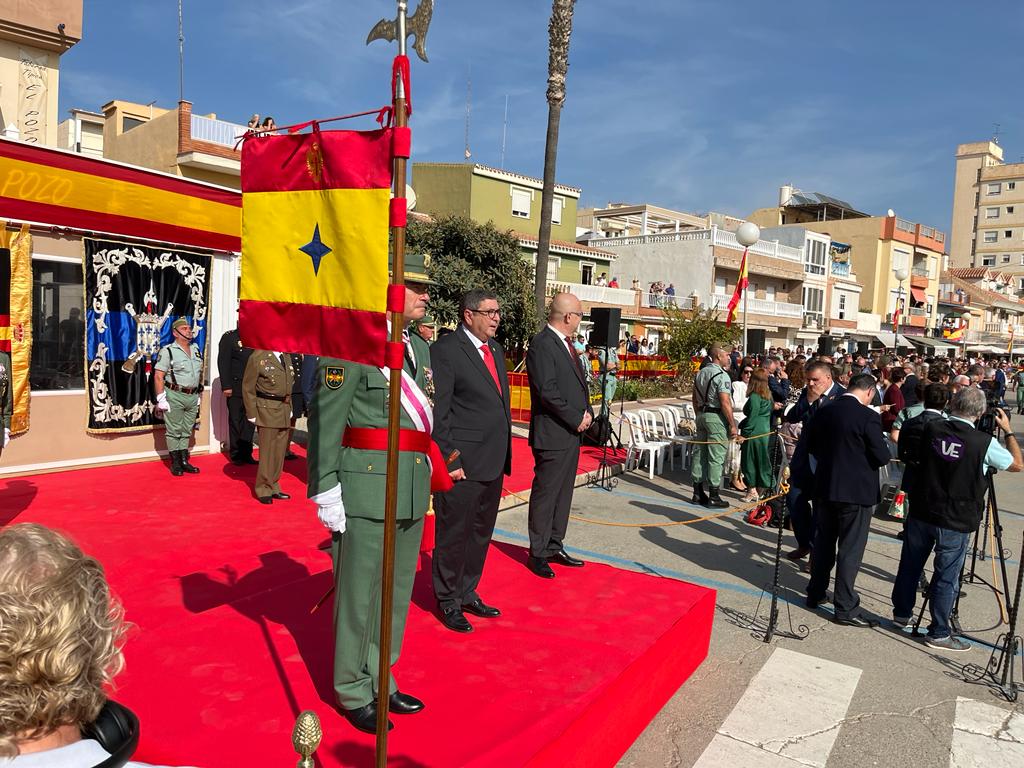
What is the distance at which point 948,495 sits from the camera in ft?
16.1

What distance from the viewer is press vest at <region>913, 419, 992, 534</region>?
16.1 ft

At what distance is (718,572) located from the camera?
21.4 feet

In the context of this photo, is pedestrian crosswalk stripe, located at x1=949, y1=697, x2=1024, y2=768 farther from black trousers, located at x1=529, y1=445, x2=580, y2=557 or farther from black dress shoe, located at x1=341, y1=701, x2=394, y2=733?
black dress shoe, located at x1=341, y1=701, x2=394, y2=733

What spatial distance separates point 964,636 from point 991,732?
156 cm

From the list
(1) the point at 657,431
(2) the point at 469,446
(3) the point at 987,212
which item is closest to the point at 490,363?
(2) the point at 469,446

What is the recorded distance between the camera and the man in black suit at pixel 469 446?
13.9 feet

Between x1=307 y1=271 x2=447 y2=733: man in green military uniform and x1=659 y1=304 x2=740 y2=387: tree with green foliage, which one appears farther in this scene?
x1=659 y1=304 x2=740 y2=387: tree with green foliage

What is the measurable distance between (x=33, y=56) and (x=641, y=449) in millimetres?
12082

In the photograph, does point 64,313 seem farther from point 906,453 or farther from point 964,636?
point 964,636

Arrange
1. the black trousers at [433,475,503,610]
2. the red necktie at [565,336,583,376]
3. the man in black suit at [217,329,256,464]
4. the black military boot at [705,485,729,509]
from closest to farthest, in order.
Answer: the black trousers at [433,475,503,610]
the red necktie at [565,336,583,376]
the man in black suit at [217,329,256,464]
the black military boot at [705,485,729,509]

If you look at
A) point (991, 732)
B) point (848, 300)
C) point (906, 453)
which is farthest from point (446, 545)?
point (848, 300)

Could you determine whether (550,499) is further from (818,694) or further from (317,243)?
(317,243)

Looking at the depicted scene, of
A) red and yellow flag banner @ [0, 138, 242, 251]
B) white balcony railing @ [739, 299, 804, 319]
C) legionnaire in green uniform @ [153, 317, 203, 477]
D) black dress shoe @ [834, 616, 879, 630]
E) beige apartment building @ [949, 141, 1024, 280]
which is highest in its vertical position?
beige apartment building @ [949, 141, 1024, 280]

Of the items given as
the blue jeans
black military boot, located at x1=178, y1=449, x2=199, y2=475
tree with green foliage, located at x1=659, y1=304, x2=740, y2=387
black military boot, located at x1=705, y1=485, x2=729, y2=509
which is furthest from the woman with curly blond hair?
tree with green foliage, located at x1=659, y1=304, x2=740, y2=387
